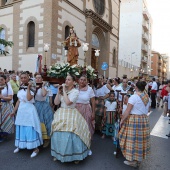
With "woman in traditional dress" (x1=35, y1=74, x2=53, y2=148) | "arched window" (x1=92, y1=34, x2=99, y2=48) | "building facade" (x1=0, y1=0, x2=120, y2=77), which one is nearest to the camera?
"woman in traditional dress" (x1=35, y1=74, x2=53, y2=148)

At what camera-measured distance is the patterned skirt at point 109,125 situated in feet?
20.1

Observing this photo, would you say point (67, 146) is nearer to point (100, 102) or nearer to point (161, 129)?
point (100, 102)

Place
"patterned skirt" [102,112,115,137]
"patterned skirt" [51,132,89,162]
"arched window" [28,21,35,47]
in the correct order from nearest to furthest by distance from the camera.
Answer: "patterned skirt" [51,132,89,162] < "patterned skirt" [102,112,115,137] < "arched window" [28,21,35,47]

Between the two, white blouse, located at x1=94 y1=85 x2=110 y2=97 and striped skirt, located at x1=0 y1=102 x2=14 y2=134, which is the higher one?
white blouse, located at x1=94 y1=85 x2=110 y2=97

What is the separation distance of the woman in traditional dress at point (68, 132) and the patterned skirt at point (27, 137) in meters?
0.53

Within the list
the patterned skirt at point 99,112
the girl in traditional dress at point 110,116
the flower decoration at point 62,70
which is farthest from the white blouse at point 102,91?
the flower decoration at point 62,70

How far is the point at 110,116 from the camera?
20.2 feet

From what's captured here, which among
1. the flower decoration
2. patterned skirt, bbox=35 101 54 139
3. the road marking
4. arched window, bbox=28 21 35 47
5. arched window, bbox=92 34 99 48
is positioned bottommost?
the road marking

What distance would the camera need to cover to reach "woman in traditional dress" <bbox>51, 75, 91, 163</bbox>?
399cm

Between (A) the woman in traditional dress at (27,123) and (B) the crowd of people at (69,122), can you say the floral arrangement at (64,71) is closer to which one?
(B) the crowd of people at (69,122)

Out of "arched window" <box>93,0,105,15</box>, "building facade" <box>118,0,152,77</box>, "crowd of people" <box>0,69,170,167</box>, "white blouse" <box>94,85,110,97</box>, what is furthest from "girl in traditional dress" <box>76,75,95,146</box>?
"building facade" <box>118,0,152,77</box>

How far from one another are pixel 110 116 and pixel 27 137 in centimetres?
266

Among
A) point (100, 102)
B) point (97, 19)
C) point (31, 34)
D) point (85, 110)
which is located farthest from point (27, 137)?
point (97, 19)

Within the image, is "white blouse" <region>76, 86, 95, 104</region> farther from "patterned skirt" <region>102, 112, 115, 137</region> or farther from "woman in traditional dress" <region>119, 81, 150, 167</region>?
"patterned skirt" <region>102, 112, 115, 137</region>
